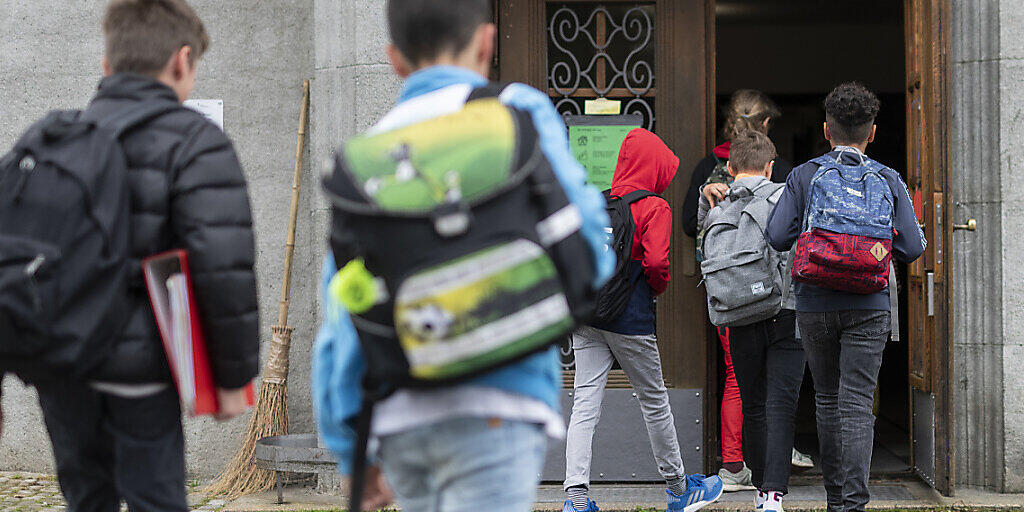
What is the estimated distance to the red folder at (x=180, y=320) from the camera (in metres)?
2.71

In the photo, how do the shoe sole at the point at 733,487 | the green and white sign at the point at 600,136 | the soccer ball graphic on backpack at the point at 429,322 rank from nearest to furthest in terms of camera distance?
the soccer ball graphic on backpack at the point at 429,322, the shoe sole at the point at 733,487, the green and white sign at the point at 600,136

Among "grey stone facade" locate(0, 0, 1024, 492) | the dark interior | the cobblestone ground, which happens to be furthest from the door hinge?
the dark interior

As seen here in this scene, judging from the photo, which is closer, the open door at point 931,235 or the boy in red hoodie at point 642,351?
the boy in red hoodie at point 642,351

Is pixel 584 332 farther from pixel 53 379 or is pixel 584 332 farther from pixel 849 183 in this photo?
pixel 53 379

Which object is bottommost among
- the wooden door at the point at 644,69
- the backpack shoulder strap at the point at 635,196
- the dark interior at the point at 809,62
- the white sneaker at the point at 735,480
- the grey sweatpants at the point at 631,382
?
the white sneaker at the point at 735,480

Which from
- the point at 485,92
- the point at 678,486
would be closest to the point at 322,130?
the point at 678,486

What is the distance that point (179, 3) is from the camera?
3004 millimetres

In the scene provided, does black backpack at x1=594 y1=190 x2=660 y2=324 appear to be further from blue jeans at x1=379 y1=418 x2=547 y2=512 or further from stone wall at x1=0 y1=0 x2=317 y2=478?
blue jeans at x1=379 y1=418 x2=547 y2=512

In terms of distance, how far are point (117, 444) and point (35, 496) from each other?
12.6 ft

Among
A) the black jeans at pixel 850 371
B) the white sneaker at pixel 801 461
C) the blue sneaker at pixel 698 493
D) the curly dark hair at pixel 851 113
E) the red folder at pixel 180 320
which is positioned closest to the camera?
the red folder at pixel 180 320

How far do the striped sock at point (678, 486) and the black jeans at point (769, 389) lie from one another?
354 millimetres

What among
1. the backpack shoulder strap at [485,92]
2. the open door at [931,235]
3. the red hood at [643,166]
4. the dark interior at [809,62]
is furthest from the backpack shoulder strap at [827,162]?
the dark interior at [809,62]

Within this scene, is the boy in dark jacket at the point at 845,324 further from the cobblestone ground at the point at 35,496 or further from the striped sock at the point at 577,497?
the cobblestone ground at the point at 35,496

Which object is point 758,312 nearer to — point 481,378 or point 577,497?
point 577,497
